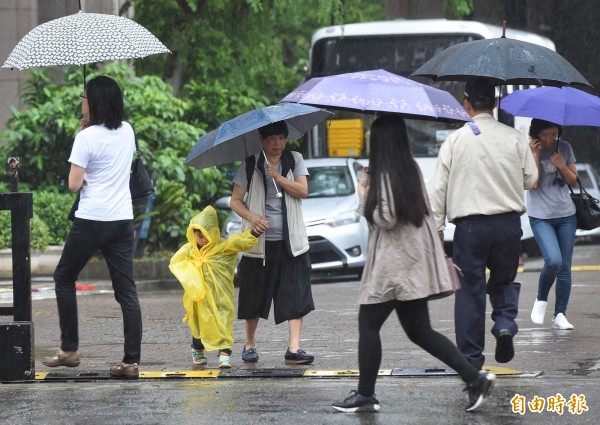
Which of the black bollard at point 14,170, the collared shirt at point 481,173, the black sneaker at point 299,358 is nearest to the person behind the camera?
the collared shirt at point 481,173

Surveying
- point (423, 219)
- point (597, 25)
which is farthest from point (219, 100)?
point (597, 25)

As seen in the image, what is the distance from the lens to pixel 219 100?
69.4 feet

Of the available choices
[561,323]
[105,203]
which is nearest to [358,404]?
[105,203]

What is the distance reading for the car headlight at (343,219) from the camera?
16.5 m

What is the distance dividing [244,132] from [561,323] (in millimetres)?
3637

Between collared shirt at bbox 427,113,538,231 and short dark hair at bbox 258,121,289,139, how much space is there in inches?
59.3

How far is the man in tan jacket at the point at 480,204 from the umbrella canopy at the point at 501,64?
47cm

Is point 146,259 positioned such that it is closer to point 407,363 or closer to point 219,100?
point 219,100

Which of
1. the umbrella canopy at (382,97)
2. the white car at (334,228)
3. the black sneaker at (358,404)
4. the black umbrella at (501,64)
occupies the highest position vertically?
the black umbrella at (501,64)

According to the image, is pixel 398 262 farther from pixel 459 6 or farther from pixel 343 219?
pixel 459 6

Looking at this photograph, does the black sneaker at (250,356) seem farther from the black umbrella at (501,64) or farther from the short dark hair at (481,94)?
the short dark hair at (481,94)

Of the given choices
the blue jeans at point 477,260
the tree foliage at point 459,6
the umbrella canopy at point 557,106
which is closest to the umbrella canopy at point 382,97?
the blue jeans at point 477,260

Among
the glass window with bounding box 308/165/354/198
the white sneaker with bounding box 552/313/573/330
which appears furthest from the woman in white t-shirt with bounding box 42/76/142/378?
the glass window with bounding box 308/165/354/198

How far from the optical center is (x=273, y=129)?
8.73 m
